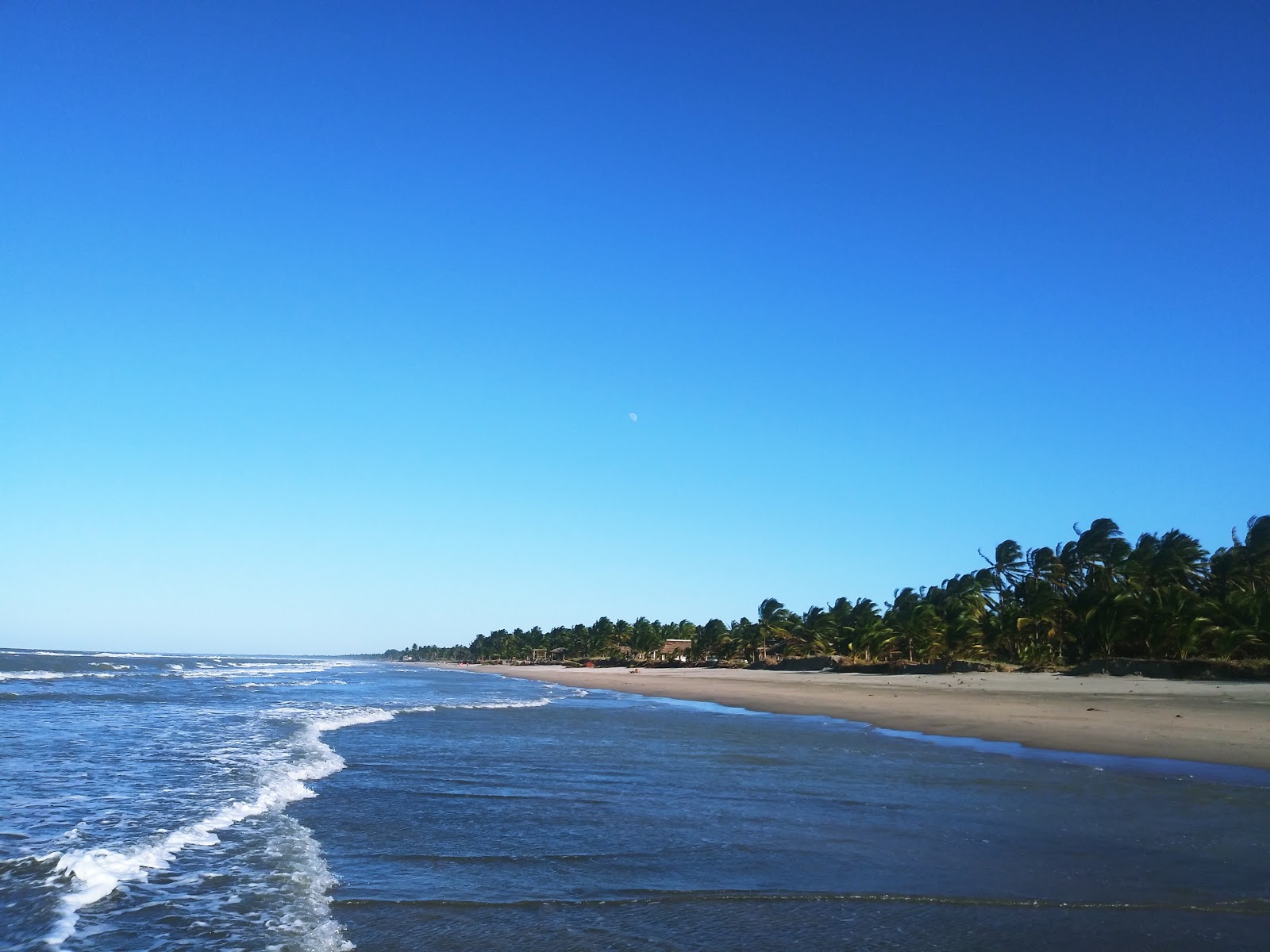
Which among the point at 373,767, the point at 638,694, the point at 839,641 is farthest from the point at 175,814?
the point at 839,641

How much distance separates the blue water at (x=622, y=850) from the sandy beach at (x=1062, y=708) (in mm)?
2484

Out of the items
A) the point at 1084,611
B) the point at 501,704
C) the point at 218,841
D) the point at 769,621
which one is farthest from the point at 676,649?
the point at 218,841

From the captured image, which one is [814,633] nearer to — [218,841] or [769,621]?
[769,621]

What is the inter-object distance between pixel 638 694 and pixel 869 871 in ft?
142

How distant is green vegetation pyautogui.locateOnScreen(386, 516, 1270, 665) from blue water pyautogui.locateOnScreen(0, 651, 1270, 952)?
103 ft

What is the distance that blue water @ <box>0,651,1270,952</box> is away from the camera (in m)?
6.58

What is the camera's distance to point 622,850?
9.16 metres

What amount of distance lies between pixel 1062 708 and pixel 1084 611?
88.6 ft

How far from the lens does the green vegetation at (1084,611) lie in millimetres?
42781

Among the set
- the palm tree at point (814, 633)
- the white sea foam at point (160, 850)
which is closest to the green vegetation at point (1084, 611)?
the palm tree at point (814, 633)

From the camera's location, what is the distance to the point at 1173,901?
23.1 ft

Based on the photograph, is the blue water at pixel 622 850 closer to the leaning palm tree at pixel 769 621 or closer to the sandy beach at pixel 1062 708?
the sandy beach at pixel 1062 708

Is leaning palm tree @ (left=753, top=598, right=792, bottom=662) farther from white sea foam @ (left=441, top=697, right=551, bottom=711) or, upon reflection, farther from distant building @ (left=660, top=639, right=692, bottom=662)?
white sea foam @ (left=441, top=697, right=551, bottom=711)

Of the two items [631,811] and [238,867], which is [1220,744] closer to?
[631,811]
